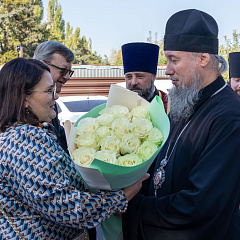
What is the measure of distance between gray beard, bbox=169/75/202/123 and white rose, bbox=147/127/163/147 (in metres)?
0.47

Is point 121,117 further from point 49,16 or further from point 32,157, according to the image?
point 49,16

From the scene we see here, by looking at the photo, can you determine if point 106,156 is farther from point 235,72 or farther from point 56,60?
point 235,72

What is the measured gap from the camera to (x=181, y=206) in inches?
74.6

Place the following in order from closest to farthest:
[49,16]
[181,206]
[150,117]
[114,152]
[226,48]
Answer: [114,152] < [181,206] < [150,117] < [226,48] < [49,16]

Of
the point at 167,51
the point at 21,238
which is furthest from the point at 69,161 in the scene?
the point at 167,51

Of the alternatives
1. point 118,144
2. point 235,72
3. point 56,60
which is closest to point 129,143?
point 118,144

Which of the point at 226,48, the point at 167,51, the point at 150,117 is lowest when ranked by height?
the point at 226,48

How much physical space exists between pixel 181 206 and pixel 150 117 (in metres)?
0.54

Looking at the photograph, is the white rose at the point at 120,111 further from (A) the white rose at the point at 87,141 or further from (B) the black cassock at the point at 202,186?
(B) the black cassock at the point at 202,186

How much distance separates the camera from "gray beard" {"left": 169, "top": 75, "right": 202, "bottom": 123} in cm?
221

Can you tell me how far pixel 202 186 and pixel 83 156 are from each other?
25.7 inches

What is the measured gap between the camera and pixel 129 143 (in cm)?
181

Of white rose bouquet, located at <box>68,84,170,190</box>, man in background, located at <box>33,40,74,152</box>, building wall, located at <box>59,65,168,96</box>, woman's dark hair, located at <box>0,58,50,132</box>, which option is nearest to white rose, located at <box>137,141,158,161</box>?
white rose bouquet, located at <box>68,84,170,190</box>

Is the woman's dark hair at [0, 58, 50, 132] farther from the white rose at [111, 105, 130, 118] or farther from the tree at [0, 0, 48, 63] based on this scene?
the tree at [0, 0, 48, 63]
